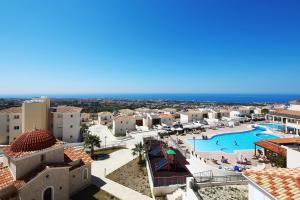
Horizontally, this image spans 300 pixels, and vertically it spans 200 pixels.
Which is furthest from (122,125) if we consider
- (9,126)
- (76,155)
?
(76,155)

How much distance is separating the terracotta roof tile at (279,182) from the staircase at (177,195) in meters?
7.24

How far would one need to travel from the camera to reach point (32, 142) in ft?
60.0

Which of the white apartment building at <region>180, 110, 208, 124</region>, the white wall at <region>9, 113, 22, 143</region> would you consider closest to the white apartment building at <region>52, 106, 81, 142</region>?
the white wall at <region>9, 113, 22, 143</region>

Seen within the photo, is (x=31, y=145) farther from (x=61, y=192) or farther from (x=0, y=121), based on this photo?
(x=0, y=121)

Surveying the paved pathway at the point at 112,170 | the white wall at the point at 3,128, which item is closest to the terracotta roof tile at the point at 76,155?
the paved pathway at the point at 112,170

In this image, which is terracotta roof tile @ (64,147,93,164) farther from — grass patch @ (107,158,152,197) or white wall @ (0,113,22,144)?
white wall @ (0,113,22,144)

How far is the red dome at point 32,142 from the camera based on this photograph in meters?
17.9

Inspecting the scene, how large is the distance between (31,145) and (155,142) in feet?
68.4

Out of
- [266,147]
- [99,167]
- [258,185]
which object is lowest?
[99,167]

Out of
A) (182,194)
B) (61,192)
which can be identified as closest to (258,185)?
(182,194)

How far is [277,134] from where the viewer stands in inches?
1935

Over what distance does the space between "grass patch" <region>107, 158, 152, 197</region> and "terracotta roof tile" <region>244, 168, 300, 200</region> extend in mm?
11225

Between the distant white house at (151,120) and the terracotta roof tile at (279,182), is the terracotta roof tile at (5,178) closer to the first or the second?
the terracotta roof tile at (279,182)

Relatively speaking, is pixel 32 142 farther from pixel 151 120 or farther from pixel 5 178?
pixel 151 120
